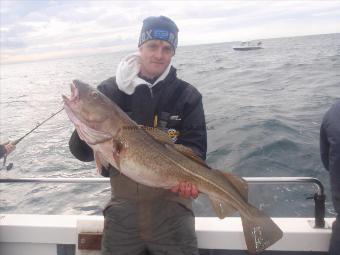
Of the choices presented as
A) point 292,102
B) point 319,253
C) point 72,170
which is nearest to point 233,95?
point 292,102

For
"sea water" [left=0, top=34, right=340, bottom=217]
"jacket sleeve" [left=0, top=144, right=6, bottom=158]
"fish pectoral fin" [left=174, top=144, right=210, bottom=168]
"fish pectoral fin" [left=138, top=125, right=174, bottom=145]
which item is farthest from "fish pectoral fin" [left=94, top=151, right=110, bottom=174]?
"sea water" [left=0, top=34, right=340, bottom=217]

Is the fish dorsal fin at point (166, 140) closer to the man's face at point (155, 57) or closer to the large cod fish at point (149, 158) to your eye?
the large cod fish at point (149, 158)

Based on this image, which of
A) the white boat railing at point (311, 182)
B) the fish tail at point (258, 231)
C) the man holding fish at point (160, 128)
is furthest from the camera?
the white boat railing at point (311, 182)

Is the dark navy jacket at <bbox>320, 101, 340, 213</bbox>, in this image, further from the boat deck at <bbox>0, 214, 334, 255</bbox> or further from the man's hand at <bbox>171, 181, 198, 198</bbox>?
the man's hand at <bbox>171, 181, 198, 198</bbox>

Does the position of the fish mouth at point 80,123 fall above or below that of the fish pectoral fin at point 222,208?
above

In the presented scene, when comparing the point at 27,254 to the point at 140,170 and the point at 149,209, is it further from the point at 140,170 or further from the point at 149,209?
the point at 140,170

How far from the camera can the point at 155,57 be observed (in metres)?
3.65

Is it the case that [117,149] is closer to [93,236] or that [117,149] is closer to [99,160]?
[99,160]

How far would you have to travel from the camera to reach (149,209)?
3.28 meters

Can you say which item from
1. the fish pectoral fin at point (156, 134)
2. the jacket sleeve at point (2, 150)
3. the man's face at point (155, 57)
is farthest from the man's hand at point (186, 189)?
the jacket sleeve at point (2, 150)

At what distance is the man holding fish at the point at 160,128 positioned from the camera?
10.8 feet

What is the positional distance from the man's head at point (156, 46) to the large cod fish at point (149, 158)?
29.6 inches

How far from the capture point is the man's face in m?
3.66

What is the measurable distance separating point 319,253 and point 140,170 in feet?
7.03
